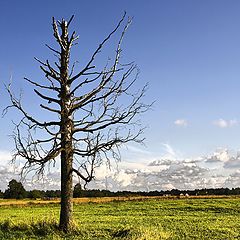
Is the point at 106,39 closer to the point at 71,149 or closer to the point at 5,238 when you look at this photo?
the point at 71,149

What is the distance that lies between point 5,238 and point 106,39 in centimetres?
933

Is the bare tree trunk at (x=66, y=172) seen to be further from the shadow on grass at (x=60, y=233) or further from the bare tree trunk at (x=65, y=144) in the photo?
the shadow on grass at (x=60, y=233)

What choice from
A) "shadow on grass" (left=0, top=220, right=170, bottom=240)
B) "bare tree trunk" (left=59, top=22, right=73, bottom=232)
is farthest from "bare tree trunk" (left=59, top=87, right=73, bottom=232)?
"shadow on grass" (left=0, top=220, right=170, bottom=240)

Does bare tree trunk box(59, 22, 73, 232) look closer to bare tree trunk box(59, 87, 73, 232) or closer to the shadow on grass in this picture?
bare tree trunk box(59, 87, 73, 232)

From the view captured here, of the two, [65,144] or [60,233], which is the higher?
[65,144]

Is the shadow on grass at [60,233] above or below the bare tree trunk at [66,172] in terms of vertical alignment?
below

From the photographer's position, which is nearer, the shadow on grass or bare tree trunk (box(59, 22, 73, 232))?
the shadow on grass

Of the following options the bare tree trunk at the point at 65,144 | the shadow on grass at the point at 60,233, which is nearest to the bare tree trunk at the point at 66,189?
the bare tree trunk at the point at 65,144

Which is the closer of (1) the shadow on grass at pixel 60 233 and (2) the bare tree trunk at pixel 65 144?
(1) the shadow on grass at pixel 60 233

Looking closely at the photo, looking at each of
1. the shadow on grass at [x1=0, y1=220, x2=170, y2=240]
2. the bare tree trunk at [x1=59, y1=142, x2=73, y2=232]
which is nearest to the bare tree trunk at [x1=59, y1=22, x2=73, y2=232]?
the bare tree trunk at [x1=59, y1=142, x2=73, y2=232]

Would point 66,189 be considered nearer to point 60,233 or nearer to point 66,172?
point 66,172

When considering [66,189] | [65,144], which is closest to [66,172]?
[66,189]

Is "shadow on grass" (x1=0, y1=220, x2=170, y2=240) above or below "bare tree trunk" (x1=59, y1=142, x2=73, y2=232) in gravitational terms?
below

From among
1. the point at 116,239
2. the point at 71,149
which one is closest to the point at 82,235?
the point at 116,239
